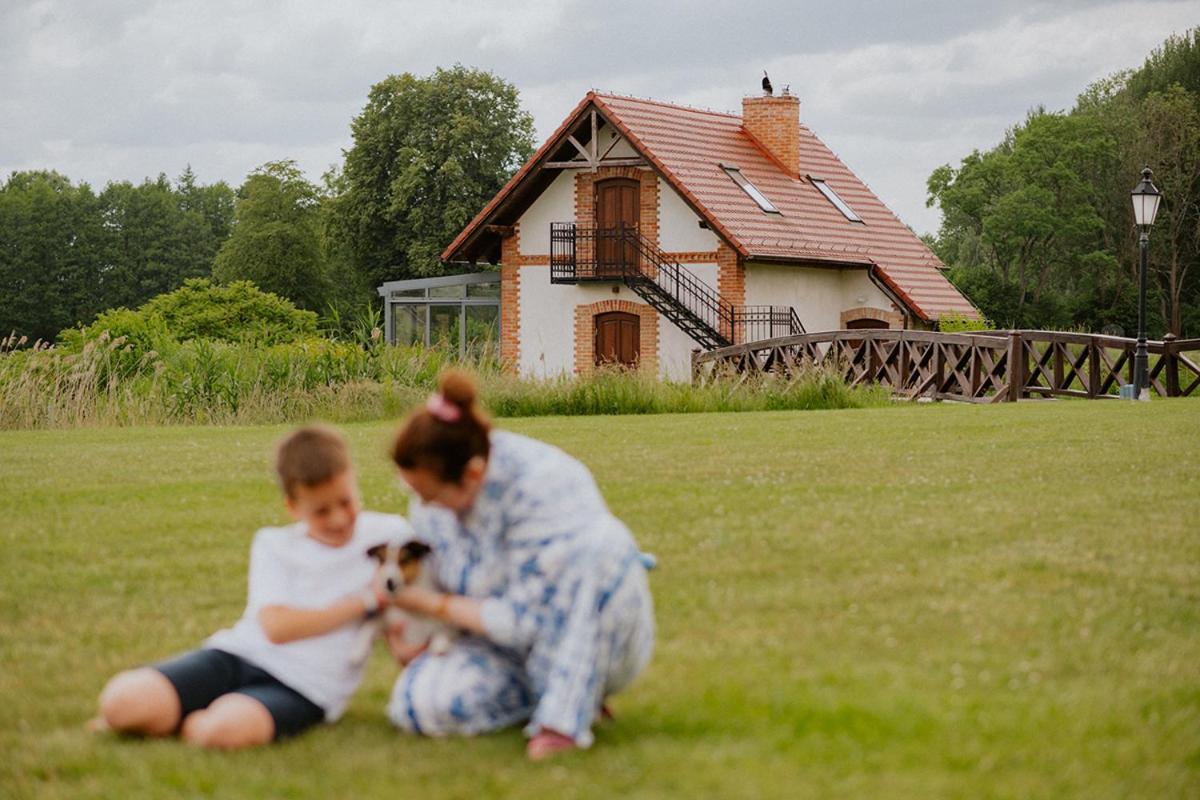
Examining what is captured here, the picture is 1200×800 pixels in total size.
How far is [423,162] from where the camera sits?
54.7m

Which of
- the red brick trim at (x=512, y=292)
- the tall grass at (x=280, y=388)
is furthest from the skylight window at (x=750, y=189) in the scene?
the tall grass at (x=280, y=388)

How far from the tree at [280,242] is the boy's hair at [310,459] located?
65704 millimetres

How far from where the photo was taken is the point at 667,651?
5.46m

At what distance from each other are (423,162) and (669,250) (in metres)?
21.7

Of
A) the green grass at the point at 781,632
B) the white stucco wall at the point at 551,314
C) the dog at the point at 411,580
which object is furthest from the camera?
the white stucco wall at the point at 551,314

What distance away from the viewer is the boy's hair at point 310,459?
4.43 meters

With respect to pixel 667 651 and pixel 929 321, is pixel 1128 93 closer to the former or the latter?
pixel 929 321

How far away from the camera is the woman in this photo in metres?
4.22

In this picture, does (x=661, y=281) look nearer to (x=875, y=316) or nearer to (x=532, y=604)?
(x=875, y=316)

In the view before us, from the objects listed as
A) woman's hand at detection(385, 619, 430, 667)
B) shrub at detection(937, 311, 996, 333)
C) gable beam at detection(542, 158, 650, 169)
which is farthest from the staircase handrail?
woman's hand at detection(385, 619, 430, 667)

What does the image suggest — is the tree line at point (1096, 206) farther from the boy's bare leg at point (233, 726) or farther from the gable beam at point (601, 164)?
the boy's bare leg at point (233, 726)

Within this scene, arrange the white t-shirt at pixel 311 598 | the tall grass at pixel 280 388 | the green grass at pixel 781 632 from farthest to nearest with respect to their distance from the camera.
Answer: the tall grass at pixel 280 388, the white t-shirt at pixel 311 598, the green grass at pixel 781 632

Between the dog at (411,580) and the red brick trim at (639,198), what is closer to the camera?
the dog at (411,580)

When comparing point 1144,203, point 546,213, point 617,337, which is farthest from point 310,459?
point 546,213
